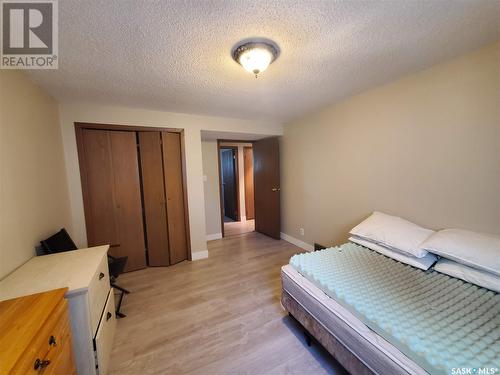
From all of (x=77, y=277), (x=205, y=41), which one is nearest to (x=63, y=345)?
(x=77, y=277)

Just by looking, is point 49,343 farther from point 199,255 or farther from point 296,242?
point 296,242

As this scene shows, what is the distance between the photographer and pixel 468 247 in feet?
4.58

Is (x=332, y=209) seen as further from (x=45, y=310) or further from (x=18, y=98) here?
(x=18, y=98)

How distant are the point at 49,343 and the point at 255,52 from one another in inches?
75.8

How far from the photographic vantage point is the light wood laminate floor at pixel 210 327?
1398 millimetres

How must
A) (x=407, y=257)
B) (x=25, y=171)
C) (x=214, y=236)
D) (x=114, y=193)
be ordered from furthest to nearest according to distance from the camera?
(x=214, y=236) < (x=114, y=193) < (x=407, y=257) < (x=25, y=171)

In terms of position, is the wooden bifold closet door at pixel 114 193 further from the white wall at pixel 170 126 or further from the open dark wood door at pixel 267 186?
the open dark wood door at pixel 267 186

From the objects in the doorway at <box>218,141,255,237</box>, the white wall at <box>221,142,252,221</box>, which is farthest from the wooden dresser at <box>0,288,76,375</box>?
the white wall at <box>221,142,252,221</box>

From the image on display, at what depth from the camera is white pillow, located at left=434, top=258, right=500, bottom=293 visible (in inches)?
49.9

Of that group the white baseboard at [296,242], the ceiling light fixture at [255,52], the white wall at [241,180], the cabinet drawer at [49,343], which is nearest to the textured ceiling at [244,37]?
the ceiling light fixture at [255,52]

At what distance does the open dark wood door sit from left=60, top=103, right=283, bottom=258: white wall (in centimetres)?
39

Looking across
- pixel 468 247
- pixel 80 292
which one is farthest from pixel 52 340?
pixel 468 247

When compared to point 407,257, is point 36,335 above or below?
above

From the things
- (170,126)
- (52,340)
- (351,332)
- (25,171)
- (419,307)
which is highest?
(170,126)
